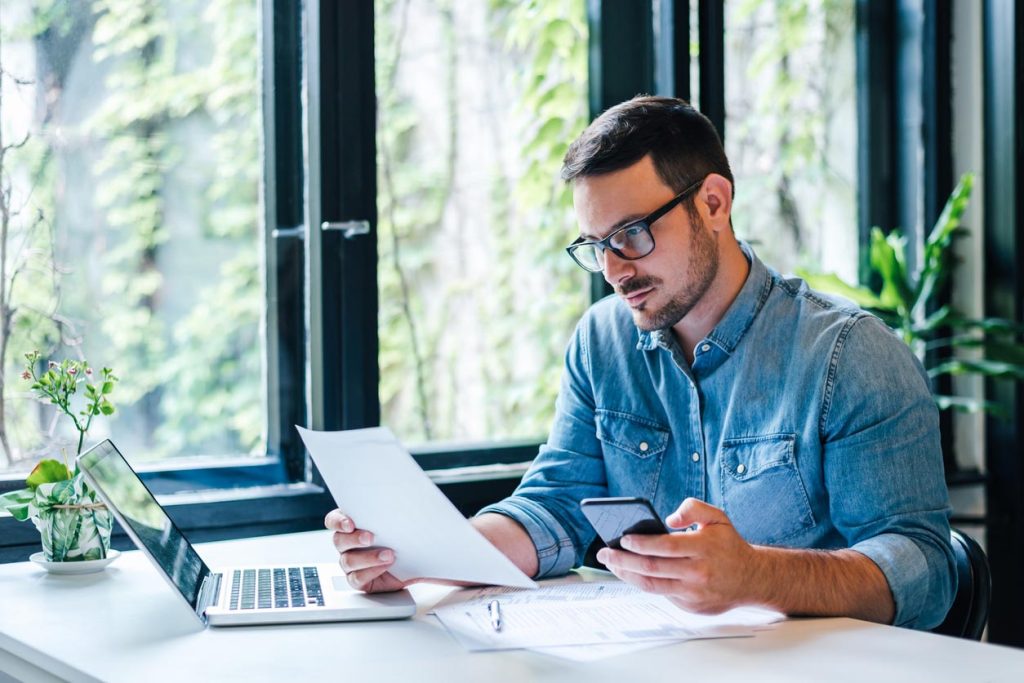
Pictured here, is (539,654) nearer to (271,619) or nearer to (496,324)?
(271,619)

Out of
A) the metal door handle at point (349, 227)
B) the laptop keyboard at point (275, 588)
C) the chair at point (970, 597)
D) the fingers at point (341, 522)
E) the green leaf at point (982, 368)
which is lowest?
the chair at point (970, 597)

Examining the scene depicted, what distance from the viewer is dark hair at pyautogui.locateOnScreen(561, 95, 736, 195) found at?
71.2 inches

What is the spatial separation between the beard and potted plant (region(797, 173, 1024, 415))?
128 cm

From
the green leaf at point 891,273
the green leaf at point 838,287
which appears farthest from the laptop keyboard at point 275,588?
the green leaf at point 891,273

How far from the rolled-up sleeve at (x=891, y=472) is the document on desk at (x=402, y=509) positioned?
514mm

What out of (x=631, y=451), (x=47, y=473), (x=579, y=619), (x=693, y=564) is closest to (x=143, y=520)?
(x=47, y=473)

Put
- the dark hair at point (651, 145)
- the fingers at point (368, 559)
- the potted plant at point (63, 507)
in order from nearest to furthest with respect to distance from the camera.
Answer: the fingers at point (368, 559), the potted plant at point (63, 507), the dark hair at point (651, 145)

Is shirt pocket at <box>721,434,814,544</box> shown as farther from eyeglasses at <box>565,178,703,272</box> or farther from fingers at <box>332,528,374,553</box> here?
fingers at <box>332,528,374,553</box>

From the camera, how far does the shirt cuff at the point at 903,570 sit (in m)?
1.45

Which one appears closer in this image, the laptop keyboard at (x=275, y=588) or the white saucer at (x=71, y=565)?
the laptop keyboard at (x=275, y=588)

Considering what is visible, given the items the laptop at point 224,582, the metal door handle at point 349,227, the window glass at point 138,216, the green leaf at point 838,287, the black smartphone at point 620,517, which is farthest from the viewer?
the green leaf at point 838,287

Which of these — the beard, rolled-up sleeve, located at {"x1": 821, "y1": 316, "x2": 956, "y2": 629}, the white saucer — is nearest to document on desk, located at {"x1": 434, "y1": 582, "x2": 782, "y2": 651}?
rolled-up sleeve, located at {"x1": 821, "y1": 316, "x2": 956, "y2": 629}

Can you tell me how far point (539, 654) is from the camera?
1.24 metres

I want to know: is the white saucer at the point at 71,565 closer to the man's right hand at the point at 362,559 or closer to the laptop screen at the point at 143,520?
the laptop screen at the point at 143,520
